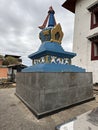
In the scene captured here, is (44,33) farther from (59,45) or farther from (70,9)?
(70,9)

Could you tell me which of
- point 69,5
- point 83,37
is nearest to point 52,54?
point 83,37

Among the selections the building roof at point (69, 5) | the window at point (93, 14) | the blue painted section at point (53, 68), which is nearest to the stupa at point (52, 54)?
the blue painted section at point (53, 68)

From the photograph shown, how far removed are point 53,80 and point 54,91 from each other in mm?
392

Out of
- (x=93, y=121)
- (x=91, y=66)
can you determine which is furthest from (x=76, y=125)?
(x=91, y=66)

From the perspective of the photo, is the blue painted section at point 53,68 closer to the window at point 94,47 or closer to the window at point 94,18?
the window at point 94,47

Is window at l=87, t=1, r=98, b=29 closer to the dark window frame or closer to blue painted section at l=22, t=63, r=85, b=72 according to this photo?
the dark window frame

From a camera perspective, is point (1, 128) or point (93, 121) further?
point (1, 128)

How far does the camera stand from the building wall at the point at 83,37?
9602 mm

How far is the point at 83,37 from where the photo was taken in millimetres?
10398

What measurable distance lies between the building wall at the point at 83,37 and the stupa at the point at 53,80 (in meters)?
4.39

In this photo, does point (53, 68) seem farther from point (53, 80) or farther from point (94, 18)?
point (94, 18)

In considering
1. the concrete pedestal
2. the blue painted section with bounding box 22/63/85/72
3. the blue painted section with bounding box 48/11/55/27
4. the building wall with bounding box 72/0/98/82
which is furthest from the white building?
the blue painted section with bounding box 22/63/85/72

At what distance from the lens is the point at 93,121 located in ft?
5.49

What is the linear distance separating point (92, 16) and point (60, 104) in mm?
8773
